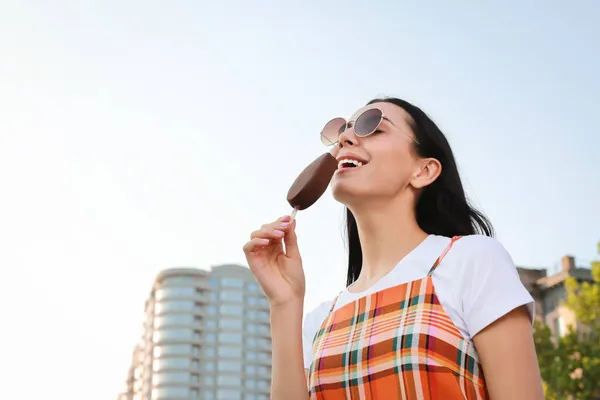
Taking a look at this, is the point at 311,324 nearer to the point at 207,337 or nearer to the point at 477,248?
the point at 477,248

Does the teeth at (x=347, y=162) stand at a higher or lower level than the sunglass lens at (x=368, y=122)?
lower

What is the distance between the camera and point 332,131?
12.2ft

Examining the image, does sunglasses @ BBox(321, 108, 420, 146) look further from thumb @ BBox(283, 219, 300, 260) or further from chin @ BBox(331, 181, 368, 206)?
thumb @ BBox(283, 219, 300, 260)

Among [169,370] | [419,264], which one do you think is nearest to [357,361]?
[419,264]

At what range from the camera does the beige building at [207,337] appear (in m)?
126

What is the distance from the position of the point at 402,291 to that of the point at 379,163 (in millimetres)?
624

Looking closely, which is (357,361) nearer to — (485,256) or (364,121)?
(485,256)

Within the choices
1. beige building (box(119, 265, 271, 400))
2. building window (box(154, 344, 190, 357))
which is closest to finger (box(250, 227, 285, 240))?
beige building (box(119, 265, 271, 400))

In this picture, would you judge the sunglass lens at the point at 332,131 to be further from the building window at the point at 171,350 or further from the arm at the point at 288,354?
the building window at the point at 171,350

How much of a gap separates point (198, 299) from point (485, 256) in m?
127

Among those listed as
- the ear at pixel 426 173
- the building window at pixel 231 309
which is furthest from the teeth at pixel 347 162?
the building window at pixel 231 309

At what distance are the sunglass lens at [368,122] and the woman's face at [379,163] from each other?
0.02 meters

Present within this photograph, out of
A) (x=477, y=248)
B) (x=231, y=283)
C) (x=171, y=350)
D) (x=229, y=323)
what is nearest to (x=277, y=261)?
(x=477, y=248)

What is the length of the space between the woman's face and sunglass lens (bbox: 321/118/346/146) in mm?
156
